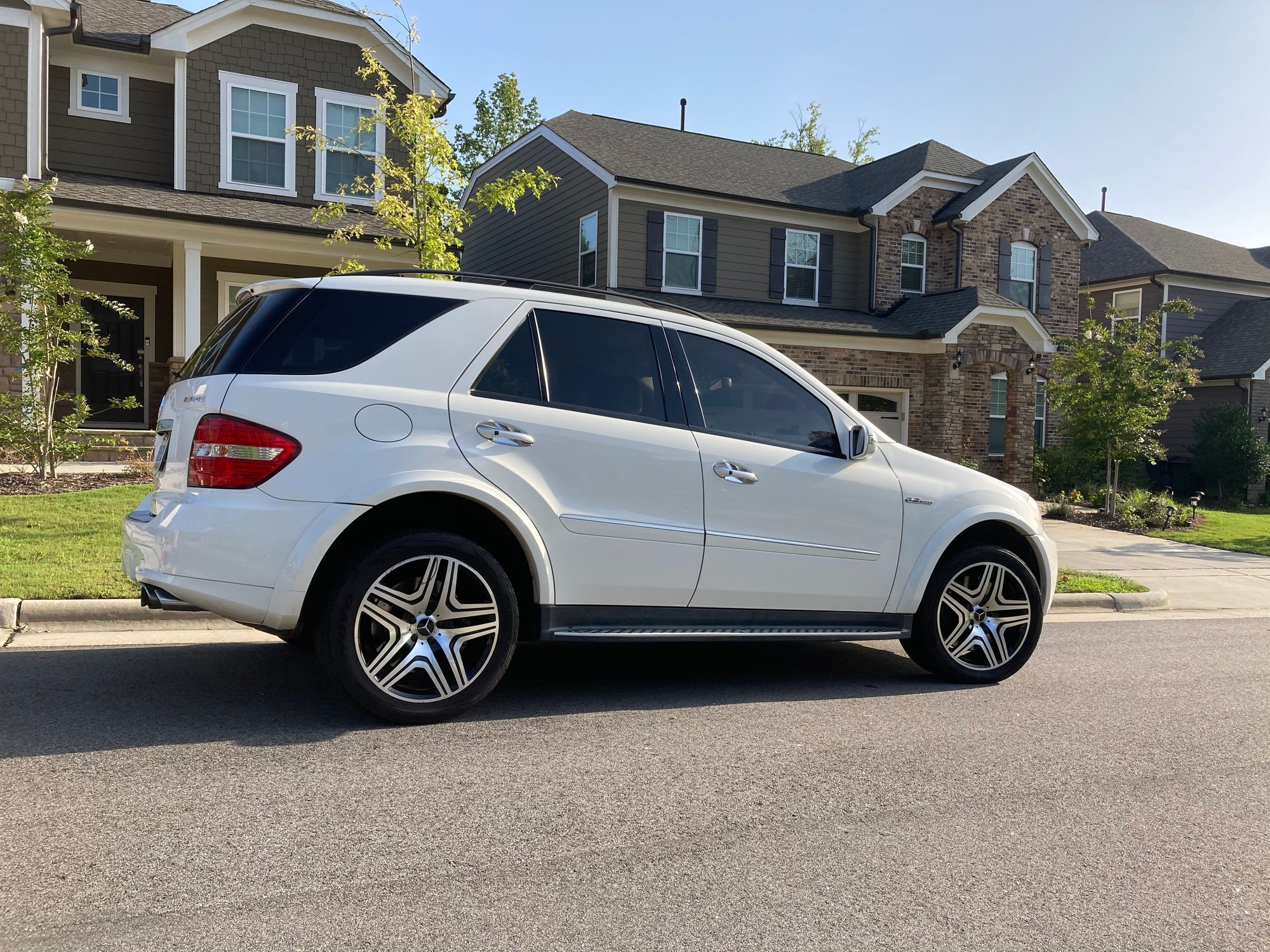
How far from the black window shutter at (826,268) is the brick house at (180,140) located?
29.1 feet

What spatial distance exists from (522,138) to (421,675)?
22219mm

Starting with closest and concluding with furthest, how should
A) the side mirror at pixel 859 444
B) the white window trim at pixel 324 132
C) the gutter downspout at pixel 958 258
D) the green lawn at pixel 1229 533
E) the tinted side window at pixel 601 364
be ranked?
the tinted side window at pixel 601 364, the side mirror at pixel 859 444, the green lawn at pixel 1229 533, the white window trim at pixel 324 132, the gutter downspout at pixel 958 258

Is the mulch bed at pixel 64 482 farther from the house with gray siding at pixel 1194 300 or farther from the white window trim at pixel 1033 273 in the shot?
the house with gray siding at pixel 1194 300

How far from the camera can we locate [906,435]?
21844mm

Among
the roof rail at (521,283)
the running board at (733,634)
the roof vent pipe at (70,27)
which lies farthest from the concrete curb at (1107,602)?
the roof vent pipe at (70,27)

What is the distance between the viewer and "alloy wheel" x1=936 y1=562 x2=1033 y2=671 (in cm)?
584

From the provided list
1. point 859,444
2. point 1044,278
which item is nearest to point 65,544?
point 859,444

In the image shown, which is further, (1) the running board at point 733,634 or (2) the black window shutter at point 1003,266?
(2) the black window shutter at point 1003,266

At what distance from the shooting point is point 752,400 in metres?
5.43

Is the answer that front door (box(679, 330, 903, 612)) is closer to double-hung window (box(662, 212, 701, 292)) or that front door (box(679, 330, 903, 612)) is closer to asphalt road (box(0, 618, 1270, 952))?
asphalt road (box(0, 618, 1270, 952))

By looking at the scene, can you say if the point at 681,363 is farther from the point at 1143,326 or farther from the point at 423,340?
the point at 1143,326

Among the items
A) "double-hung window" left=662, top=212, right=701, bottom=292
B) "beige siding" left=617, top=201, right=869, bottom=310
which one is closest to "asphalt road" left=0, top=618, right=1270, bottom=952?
"beige siding" left=617, top=201, right=869, bottom=310

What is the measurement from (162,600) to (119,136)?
1572 cm

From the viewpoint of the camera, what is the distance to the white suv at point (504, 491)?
14.1 feet
